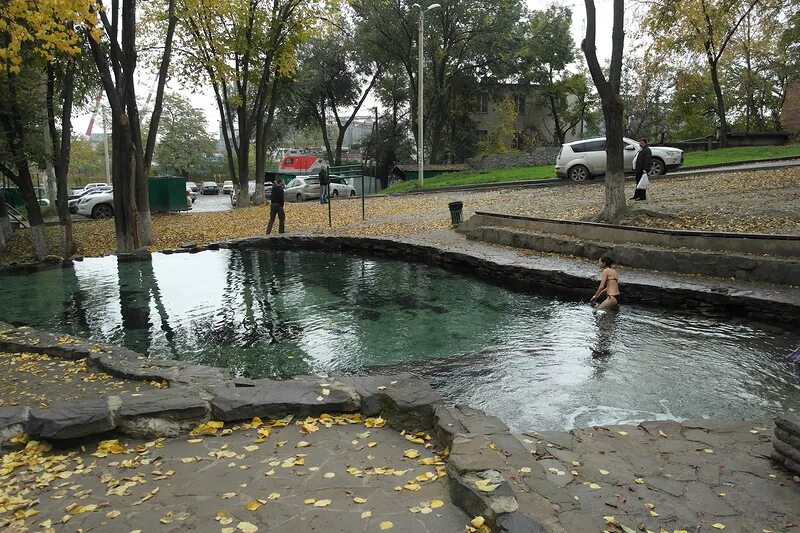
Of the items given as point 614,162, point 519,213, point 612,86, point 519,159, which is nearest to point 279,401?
point 614,162

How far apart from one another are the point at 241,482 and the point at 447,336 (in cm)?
510

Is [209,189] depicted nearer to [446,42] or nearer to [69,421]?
[446,42]

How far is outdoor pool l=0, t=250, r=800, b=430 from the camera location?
20.5 feet

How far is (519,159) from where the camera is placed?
34.3 m

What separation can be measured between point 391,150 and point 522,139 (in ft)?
32.4

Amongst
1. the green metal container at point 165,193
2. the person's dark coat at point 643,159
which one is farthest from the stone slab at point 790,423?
the green metal container at point 165,193

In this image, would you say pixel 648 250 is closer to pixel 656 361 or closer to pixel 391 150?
pixel 656 361

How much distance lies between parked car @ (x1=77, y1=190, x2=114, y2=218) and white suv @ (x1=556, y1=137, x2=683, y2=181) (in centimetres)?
2071

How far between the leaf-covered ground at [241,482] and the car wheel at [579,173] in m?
19.9

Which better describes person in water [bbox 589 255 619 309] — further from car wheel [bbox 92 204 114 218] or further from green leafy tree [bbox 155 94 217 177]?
green leafy tree [bbox 155 94 217 177]

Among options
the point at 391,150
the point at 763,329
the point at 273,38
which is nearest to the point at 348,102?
the point at 391,150

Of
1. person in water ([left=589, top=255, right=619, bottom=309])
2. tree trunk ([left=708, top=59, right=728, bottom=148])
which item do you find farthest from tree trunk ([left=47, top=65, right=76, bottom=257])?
tree trunk ([left=708, top=59, right=728, bottom=148])

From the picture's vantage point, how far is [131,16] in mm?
A: 14383

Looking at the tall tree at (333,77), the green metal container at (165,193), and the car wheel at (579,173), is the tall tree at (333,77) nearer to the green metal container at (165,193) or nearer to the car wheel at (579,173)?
the green metal container at (165,193)
